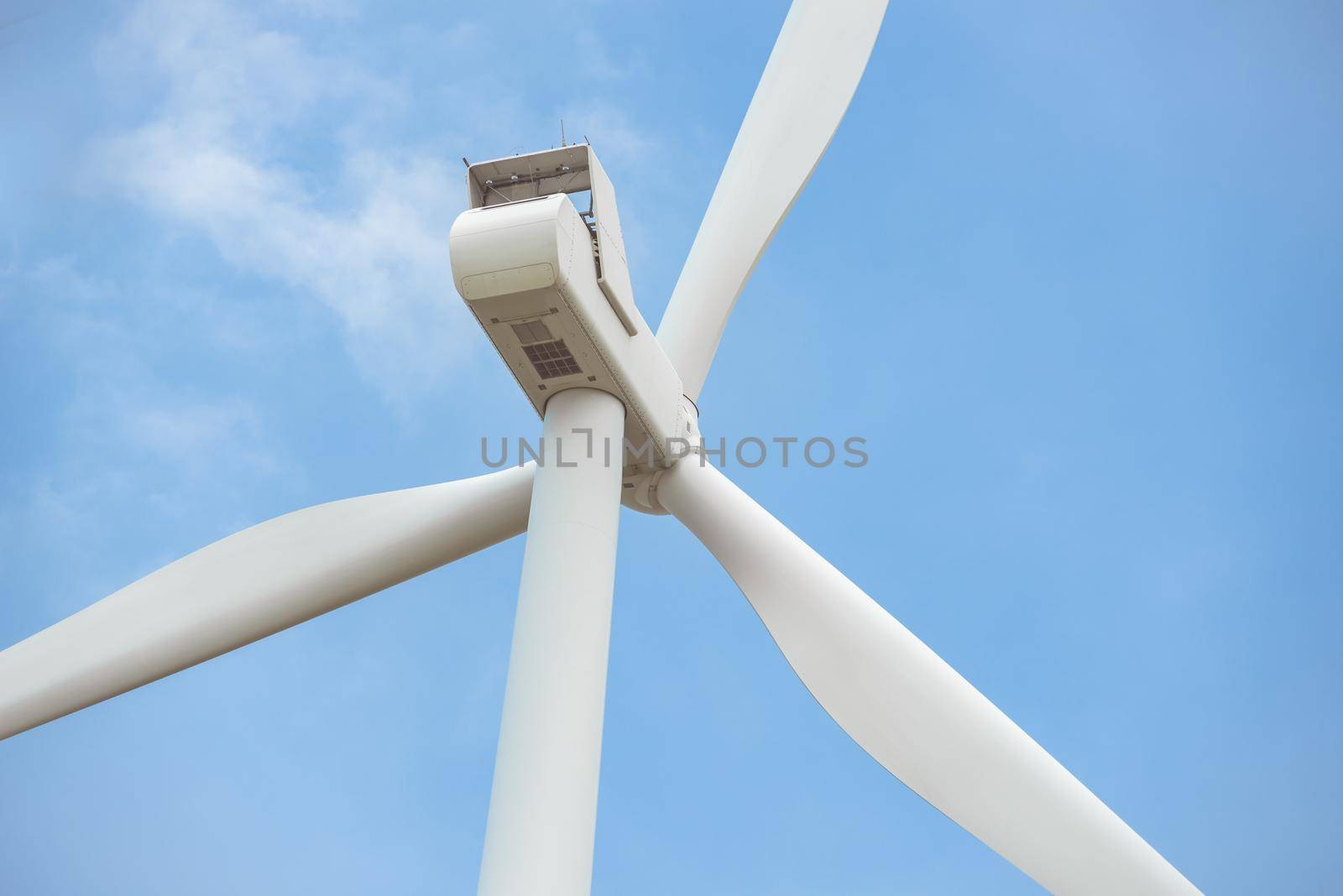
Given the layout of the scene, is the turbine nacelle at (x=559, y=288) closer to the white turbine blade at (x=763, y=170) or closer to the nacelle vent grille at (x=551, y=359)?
the nacelle vent grille at (x=551, y=359)

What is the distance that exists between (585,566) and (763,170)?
5731mm

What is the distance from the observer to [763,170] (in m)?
14.1

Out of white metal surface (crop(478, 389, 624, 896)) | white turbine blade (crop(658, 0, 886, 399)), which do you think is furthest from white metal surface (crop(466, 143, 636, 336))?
white turbine blade (crop(658, 0, 886, 399))

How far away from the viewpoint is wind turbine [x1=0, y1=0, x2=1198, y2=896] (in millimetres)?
9758

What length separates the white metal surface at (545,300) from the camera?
406 inches

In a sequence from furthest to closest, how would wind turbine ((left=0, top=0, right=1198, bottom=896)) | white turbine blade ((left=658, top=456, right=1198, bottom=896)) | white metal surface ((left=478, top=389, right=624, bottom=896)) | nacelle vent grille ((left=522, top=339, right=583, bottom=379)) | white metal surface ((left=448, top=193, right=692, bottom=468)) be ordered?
nacelle vent grille ((left=522, top=339, right=583, bottom=379)) → white turbine blade ((left=658, top=456, right=1198, bottom=896)) → white metal surface ((left=448, top=193, right=692, bottom=468)) → wind turbine ((left=0, top=0, right=1198, bottom=896)) → white metal surface ((left=478, top=389, right=624, bottom=896))

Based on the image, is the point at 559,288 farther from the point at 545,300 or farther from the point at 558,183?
the point at 558,183

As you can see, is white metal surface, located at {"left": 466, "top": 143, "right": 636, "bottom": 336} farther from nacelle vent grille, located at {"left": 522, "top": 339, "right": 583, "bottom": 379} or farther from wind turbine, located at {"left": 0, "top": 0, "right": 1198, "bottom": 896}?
nacelle vent grille, located at {"left": 522, "top": 339, "right": 583, "bottom": 379}

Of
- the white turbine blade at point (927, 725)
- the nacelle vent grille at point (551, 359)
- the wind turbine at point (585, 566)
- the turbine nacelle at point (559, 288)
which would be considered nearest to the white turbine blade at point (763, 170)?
the wind turbine at point (585, 566)

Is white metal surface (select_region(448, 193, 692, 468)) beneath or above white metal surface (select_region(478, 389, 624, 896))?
above

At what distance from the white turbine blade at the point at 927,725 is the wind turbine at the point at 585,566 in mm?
18

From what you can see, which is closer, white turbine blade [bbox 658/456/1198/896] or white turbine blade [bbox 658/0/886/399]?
white turbine blade [bbox 658/456/1198/896]

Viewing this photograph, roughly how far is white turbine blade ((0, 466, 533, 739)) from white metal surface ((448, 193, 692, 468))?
1568mm

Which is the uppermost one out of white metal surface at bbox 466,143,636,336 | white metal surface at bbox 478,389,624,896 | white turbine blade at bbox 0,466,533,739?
white metal surface at bbox 466,143,636,336
